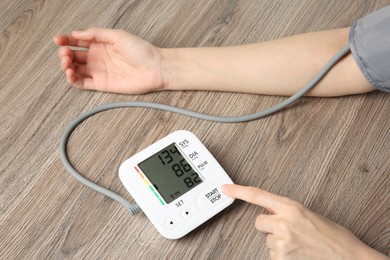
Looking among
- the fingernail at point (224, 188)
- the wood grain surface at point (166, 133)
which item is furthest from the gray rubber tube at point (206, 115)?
the fingernail at point (224, 188)

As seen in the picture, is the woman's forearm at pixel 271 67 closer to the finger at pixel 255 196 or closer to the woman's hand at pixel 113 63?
the woman's hand at pixel 113 63

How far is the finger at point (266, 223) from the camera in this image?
0.57 meters

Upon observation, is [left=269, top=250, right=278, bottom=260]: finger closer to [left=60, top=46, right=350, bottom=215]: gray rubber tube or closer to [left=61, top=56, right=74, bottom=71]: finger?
[left=60, top=46, right=350, bottom=215]: gray rubber tube

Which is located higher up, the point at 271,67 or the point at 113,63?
the point at 113,63

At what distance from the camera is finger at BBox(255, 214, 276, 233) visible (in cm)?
57

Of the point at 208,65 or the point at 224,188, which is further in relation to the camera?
the point at 208,65

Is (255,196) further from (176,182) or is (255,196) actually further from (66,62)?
(66,62)

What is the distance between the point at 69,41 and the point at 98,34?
49 mm

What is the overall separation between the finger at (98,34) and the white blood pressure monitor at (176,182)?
0.19m

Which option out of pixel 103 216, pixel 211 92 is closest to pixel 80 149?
pixel 103 216

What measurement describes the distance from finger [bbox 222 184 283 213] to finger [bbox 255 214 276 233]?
12 mm

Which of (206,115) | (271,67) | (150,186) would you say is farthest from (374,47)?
(150,186)

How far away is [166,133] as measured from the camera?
0.67 meters

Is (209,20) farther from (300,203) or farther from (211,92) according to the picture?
(300,203)
